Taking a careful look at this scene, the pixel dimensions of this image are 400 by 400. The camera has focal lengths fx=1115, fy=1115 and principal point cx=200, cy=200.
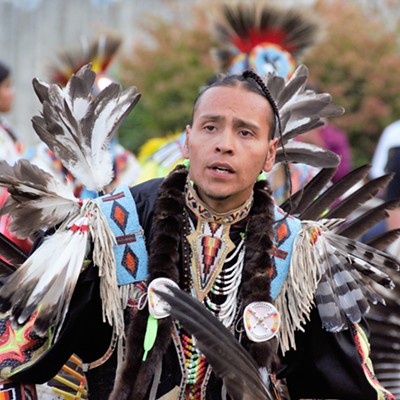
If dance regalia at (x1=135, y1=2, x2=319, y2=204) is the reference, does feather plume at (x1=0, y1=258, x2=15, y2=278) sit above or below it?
below

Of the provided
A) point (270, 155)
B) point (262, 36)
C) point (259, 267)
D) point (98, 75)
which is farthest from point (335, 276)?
point (98, 75)

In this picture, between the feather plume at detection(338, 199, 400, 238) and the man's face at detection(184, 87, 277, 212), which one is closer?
the man's face at detection(184, 87, 277, 212)

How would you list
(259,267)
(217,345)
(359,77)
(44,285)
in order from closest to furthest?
1. (217,345)
2. (44,285)
3. (259,267)
4. (359,77)

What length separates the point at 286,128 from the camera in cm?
382

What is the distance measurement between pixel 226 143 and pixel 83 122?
485 mm

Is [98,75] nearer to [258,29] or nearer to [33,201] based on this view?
[258,29]

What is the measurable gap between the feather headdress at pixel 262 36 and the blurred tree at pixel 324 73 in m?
6.12

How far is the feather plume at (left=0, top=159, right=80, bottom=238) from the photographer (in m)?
3.24

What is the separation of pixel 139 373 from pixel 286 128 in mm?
1066

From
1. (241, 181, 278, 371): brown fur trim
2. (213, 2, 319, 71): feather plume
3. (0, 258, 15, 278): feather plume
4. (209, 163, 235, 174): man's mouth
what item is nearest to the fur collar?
(241, 181, 278, 371): brown fur trim

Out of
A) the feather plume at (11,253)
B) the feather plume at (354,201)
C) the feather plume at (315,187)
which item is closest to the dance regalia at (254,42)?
the feather plume at (315,187)

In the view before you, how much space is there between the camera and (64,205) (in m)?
3.31

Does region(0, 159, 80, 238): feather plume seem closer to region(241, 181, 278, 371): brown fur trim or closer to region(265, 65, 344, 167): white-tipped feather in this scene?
region(241, 181, 278, 371): brown fur trim

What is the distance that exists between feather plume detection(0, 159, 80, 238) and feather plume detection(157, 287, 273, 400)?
1.62 feet
